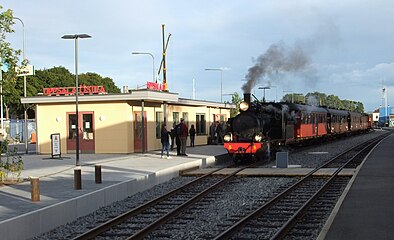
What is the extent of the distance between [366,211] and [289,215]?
67.9 inches

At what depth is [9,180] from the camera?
14883 mm

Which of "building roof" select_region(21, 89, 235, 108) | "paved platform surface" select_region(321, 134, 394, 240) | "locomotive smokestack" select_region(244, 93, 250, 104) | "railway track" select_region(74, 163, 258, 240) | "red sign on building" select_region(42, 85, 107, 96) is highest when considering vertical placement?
"red sign on building" select_region(42, 85, 107, 96)

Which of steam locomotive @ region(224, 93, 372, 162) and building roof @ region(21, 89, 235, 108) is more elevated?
building roof @ region(21, 89, 235, 108)

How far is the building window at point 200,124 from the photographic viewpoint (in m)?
35.1

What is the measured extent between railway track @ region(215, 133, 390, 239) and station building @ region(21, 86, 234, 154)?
1257 cm

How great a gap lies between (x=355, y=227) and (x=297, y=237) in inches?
40.3

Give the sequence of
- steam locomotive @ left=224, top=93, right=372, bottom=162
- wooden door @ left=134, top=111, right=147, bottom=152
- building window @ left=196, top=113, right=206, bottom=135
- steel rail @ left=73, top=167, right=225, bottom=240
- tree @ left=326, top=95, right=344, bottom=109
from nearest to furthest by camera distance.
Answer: steel rail @ left=73, top=167, right=225, bottom=240
steam locomotive @ left=224, top=93, right=372, bottom=162
wooden door @ left=134, top=111, right=147, bottom=152
building window @ left=196, top=113, right=206, bottom=135
tree @ left=326, top=95, right=344, bottom=109

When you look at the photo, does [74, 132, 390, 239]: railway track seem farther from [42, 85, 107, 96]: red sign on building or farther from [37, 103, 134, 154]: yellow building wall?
[42, 85, 107, 96]: red sign on building

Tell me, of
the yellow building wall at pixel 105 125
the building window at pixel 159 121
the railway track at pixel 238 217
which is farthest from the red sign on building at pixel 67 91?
the railway track at pixel 238 217

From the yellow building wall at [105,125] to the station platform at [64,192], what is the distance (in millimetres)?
5597

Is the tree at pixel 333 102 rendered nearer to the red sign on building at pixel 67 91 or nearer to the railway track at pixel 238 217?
the red sign on building at pixel 67 91

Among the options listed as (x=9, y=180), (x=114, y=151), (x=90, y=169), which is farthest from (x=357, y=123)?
(x=9, y=180)

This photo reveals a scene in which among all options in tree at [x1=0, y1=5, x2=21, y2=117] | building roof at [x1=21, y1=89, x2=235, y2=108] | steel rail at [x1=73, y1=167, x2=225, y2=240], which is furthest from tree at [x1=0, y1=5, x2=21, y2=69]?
building roof at [x1=21, y1=89, x2=235, y2=108]

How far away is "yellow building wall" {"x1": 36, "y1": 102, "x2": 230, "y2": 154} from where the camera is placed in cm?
2608
